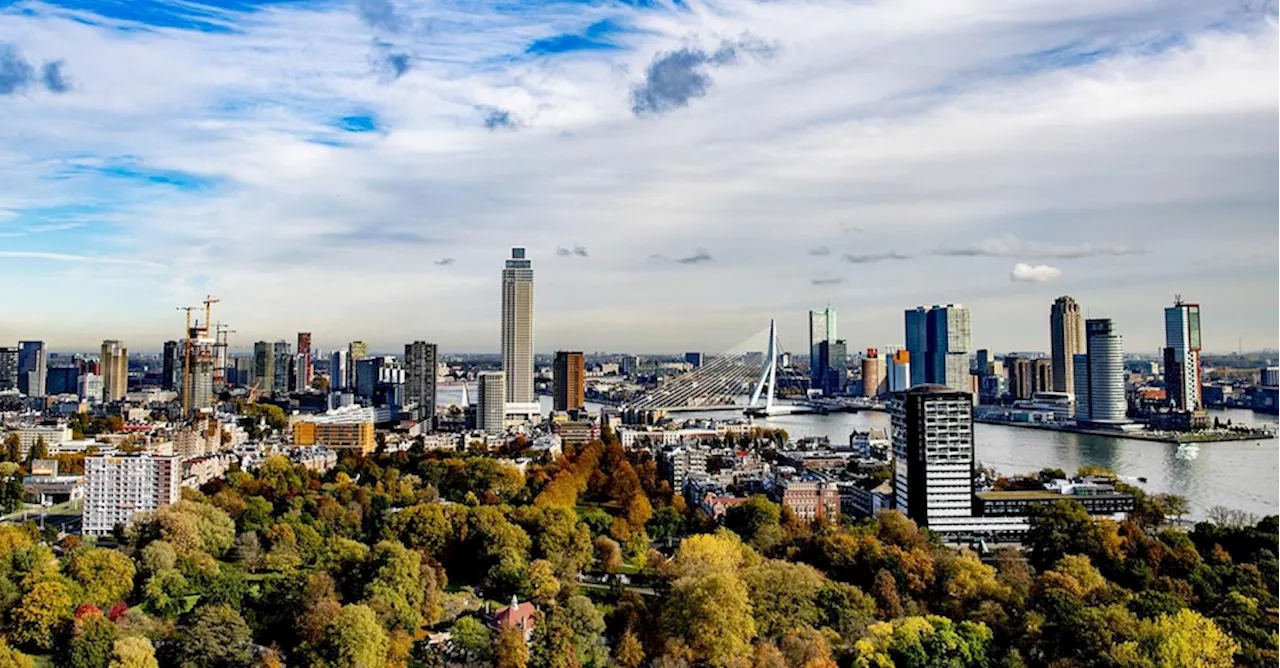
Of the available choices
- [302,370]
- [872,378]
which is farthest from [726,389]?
[302,370]

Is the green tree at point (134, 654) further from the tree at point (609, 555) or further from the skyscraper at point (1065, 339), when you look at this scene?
the skyscraper at point (1065, 339)

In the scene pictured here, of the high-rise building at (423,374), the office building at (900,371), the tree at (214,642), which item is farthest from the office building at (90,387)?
the tree at (214,642)

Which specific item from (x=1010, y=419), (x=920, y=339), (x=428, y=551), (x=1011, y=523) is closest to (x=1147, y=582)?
(x=1011, y=523)

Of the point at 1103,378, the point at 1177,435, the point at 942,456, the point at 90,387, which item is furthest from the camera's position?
the point at 90,387

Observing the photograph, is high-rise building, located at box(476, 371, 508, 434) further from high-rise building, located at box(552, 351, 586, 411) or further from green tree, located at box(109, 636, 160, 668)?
green tree, located at box(109, 636, 160, 668)

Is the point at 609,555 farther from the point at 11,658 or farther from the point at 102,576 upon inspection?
the point at 11,658

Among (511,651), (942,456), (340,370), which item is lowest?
(511,651)

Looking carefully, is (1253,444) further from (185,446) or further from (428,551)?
(185,446)

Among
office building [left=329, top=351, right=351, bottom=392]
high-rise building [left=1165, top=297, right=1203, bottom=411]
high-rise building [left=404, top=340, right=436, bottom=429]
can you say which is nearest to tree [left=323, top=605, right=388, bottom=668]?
high-rise building [left=404, top=340, right=436, bottom=429]
